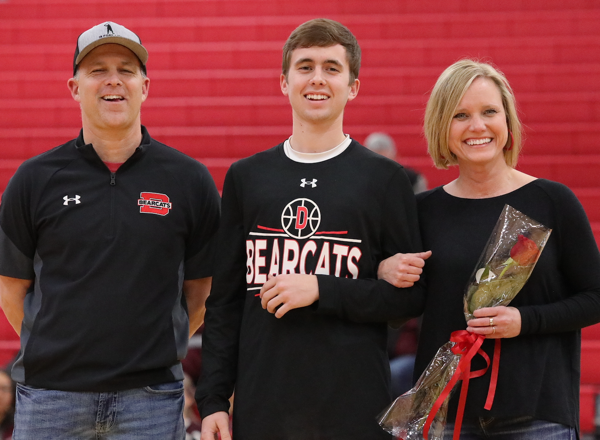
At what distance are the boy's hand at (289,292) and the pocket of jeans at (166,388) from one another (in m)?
0.44

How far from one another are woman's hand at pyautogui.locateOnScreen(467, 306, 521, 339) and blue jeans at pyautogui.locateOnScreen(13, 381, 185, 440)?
0.89 meters

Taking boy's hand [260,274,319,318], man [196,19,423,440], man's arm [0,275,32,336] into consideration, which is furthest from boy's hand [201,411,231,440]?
man's arm [0,275,32,336]

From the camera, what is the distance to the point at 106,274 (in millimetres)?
2129

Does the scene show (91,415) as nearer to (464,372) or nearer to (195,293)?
(195,293)

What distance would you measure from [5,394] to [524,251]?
2659mm

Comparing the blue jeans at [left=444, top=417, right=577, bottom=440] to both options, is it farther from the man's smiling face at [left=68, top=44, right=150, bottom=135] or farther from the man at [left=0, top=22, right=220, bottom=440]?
the man's smiling face at [left=68, top=44, right=150, bottom=135]

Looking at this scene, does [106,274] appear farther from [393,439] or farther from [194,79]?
[194,79]

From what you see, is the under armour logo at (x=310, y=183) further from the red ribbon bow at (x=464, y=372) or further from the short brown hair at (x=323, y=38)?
the red ribbon bow at (x=464, y=372)

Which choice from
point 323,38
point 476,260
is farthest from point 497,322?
point 323,38

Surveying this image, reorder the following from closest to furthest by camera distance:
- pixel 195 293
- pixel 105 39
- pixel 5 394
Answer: pixel 105 39, pixel 195 293, pixel 5 394

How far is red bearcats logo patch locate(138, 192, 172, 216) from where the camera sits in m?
2.20

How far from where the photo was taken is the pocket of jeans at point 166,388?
2150 mm

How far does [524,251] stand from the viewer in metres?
2.00

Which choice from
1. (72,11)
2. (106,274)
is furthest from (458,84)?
(72,11)
